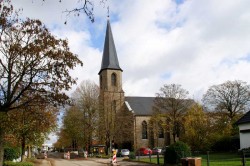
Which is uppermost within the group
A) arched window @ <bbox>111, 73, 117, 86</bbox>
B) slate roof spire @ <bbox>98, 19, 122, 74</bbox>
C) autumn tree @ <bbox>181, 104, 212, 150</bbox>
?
slate roof spire @ <bbox>98, 19, 122, 74</bbox>

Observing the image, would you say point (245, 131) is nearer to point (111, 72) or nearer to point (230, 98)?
point (230, 98)

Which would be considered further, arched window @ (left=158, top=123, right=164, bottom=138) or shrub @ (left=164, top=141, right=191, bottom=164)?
arched window @ (left=158, top=123, right=164, bottom=138)

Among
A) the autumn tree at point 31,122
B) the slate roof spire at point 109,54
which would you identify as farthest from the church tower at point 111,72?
the autumn tree at point 31,122

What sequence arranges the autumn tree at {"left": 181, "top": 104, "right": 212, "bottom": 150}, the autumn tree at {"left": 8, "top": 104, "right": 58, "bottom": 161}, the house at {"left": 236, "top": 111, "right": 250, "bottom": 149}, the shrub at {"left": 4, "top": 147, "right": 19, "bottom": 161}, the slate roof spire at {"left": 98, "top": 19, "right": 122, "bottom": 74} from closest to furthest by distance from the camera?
the autumn tree at {"left": 8, "top": 104, "right": 58, "bottom": 161}, the shrub at {"left": 4, "top": 147, "right": 19, "bottom": 161}, the house at {"left": 236, "top": 111, "right": 250, "bottom": 149}, the autumn tree at {"left": 181, "top": 104, "right": 212, "bottom": 150}, the slate roof spire at {"left": 98, "top": 19, "right": 122, "bottom": 74}

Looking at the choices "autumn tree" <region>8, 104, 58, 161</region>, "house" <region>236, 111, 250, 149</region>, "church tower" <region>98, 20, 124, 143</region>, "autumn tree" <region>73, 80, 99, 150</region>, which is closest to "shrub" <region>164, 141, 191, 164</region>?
"autumn tree" <region>8, 104, 58, 161</region>

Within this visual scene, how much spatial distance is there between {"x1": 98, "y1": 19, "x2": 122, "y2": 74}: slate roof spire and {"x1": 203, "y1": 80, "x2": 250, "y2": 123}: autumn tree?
24.7 metres

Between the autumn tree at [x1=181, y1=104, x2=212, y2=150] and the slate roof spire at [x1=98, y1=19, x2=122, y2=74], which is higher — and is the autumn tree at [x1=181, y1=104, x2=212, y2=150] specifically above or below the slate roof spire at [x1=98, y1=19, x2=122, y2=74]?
below

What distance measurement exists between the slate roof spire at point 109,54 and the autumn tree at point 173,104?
19.8 m

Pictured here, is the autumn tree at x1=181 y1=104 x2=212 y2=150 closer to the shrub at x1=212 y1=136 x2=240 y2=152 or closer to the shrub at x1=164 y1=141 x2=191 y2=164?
the shrub at x1=212 y1=136 x2=240 y2=152

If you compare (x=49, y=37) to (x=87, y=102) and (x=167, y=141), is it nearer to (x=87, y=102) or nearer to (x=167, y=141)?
(x=87, y=102)

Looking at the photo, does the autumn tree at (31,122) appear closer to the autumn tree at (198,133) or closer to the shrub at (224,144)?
the autumn tree at (198,133)

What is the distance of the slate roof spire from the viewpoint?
2884 inches

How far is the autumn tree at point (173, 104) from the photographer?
5501cm

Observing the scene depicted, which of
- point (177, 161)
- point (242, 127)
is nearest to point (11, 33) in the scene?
point (177, 161)
